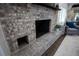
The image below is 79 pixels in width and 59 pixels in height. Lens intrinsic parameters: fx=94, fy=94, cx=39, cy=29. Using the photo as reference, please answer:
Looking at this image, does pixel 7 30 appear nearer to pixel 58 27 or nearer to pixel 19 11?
pixel 19 11

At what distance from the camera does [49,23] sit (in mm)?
4344

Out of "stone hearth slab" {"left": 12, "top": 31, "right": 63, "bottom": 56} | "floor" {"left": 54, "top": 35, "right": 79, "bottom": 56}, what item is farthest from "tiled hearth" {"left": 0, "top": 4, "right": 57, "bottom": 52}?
"floor" {"left": 54, "top": 35, "right": 79, "bottom": 56}

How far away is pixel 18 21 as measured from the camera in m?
2.16

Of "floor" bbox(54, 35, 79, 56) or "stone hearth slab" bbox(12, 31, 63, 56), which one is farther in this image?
"floor" bbox(54, 35, 79, 56)

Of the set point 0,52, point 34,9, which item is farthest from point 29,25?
point 0,52

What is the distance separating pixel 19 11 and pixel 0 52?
1.06 m

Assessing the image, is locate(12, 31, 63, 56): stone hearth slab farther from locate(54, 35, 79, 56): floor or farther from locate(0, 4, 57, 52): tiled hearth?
locate(54, 35, 79, 56): floor

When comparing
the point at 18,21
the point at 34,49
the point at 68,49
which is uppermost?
the point at 18,21

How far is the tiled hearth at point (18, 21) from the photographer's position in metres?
1.82

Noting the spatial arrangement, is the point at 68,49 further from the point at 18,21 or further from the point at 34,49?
the point at 18,21

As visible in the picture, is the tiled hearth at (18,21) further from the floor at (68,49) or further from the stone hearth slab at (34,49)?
the floor at (68,49)

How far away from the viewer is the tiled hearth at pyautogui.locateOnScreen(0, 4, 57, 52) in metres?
1.82

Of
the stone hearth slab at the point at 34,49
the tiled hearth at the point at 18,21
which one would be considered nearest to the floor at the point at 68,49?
the stone hearth slab at the point at 34,49

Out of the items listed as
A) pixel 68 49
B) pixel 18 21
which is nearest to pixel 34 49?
pixel 18 21
